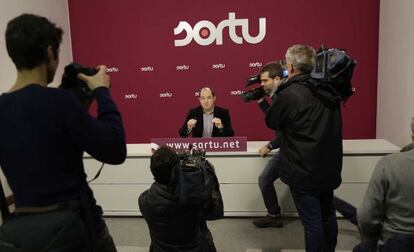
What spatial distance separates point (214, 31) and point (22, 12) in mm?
2102

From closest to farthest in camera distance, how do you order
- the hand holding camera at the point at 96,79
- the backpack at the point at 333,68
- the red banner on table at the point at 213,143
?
the hand holding camera at the point at 96,79, the backpack at the point at 333,68, the red banner on table at the point at 213,143

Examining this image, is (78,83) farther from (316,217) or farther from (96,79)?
(316,217)

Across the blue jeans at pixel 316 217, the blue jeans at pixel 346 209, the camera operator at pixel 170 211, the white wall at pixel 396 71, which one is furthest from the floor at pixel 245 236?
the white wall at pixel 396 71

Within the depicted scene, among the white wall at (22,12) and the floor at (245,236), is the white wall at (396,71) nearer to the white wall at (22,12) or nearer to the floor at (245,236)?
the floor at (245,236)

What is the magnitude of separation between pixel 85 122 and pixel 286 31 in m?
3.92

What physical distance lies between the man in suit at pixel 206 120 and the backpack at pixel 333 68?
1599mm

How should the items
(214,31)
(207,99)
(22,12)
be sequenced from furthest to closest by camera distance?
(214,31) < (22,12) < (207,99)

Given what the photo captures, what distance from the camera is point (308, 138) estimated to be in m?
2.08

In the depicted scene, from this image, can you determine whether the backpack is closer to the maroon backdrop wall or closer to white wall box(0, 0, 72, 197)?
white wall box(0, 0, 72, 197)

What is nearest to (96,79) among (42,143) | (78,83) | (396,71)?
(78,83)

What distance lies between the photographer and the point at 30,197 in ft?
3.45

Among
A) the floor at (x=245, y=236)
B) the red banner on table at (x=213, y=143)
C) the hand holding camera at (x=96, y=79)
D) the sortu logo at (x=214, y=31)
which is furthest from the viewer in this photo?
the sortu logo at (x=214, y=31)

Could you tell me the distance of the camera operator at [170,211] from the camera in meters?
1.80

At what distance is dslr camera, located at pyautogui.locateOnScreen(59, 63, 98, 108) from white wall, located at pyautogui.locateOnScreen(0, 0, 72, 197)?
2.27m
